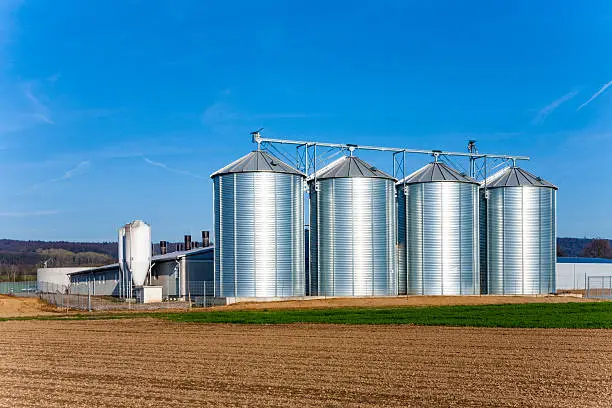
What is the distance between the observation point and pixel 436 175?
6419 cm

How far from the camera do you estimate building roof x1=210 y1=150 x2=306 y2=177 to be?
186 ft

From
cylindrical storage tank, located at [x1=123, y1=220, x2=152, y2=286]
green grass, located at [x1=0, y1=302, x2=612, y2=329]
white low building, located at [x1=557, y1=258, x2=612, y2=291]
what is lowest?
white low building, located at [x1=557, y1=258, x2=612, y2=291]

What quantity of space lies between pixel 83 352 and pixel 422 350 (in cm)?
1225

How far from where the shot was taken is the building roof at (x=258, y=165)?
56844mm

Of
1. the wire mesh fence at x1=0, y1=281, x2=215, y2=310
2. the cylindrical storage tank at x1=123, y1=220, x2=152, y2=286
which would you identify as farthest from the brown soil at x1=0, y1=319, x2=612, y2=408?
the cylindrical storage tank at x1=123, y1=220, x2=152, y2=286

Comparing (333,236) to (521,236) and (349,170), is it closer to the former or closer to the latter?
(349,170)

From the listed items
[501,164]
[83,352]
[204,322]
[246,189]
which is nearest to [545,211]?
[501,164]

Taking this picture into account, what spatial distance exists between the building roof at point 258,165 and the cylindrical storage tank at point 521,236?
19.9m

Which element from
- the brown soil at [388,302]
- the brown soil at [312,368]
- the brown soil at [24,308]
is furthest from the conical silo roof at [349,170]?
the brown soil at [312,368]

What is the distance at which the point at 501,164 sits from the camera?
7400cm

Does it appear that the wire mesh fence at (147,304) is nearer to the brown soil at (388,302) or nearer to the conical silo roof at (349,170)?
the brown soil at (388,302)

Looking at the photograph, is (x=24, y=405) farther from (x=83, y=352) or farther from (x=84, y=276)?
(x=84, y=276)

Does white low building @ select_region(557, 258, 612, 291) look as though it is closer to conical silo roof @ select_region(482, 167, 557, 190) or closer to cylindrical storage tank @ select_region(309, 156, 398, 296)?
conical silo roof @ select_region(482, 167, 557, 190)

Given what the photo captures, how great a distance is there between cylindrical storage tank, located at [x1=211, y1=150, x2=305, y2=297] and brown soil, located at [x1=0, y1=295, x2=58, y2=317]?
13672mm
